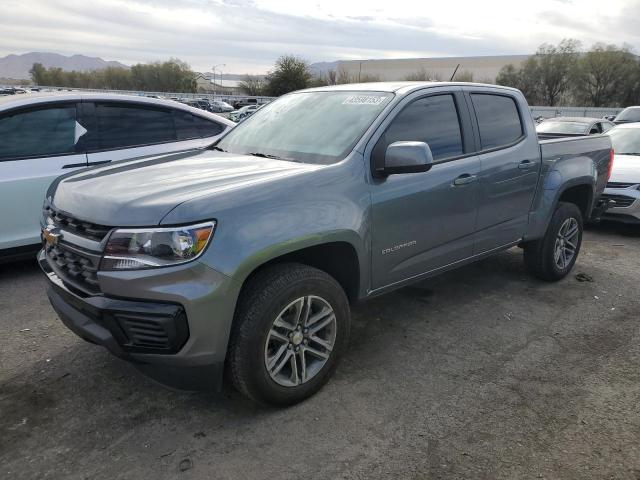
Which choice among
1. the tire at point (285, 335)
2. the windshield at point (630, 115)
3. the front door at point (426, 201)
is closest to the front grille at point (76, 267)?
the tire at point (285, 335)

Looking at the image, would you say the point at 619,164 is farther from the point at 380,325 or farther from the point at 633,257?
the point at 380,325

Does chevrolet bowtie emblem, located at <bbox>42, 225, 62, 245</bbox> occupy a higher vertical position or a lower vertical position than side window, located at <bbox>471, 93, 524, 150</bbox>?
lower

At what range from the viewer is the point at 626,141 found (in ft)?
27.8

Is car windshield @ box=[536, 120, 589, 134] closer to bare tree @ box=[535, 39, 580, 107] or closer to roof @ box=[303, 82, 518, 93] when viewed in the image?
roof @ box=[303, 82, 518, 93]

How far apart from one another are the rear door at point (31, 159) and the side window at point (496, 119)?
3.67 metres

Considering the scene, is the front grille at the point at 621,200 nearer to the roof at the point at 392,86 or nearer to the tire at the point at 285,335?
the roof at the point at 392,86

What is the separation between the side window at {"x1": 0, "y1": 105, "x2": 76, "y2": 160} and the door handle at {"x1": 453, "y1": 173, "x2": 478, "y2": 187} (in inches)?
143

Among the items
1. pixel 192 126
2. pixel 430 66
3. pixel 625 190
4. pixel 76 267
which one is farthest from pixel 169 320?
pixel 430 66

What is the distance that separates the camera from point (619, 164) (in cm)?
763

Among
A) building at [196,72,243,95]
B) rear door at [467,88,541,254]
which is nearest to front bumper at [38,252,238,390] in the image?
rear door at [467,88,541,254]

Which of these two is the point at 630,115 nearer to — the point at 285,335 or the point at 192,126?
the point at 192,126

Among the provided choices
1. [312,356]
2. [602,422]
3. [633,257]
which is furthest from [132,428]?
[633,257]

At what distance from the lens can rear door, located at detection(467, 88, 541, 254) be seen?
4152 mm

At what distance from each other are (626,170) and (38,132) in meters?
7.37
